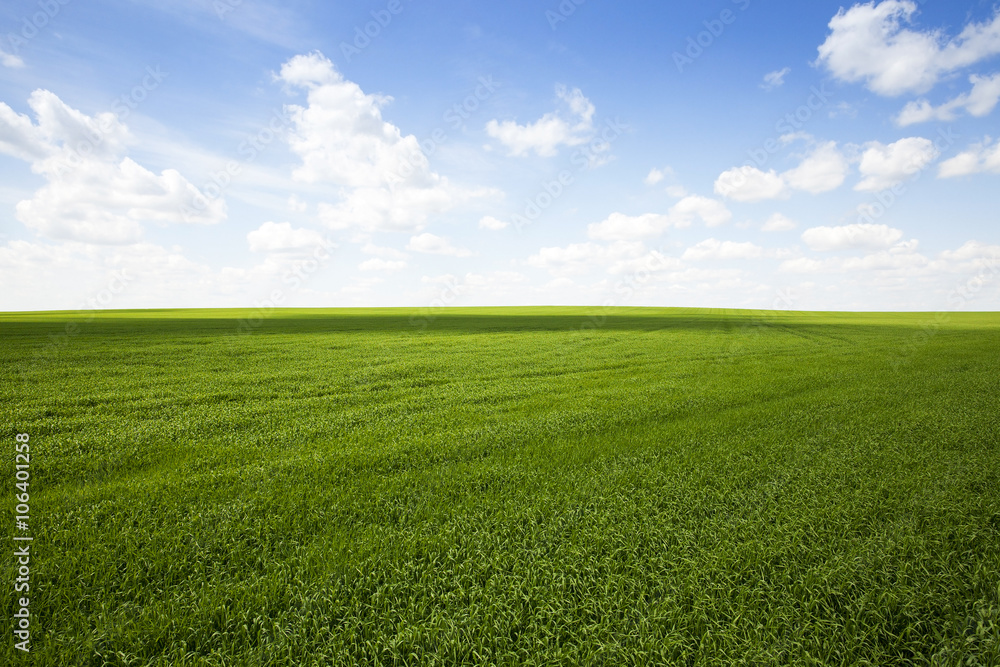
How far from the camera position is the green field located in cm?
401

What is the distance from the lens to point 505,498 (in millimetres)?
6609

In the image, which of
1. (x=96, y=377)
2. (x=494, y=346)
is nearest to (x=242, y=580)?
(x=96, y=377)

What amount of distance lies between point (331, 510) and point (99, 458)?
533 centimetres

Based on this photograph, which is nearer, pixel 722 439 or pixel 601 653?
pixel 601 653

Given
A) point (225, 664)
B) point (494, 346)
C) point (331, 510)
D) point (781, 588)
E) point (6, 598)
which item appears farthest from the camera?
point (494, 346)

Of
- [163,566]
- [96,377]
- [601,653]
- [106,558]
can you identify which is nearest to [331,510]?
[163,566]

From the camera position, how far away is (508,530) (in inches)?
223

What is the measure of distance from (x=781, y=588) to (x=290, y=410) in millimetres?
11161

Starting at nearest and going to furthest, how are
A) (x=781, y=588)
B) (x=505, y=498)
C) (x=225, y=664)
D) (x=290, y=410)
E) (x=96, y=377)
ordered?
(x=225, y=664) < (x=781, y=588) < (x=505, y=498) < (x=290, y=410) < (x=96, y=377)

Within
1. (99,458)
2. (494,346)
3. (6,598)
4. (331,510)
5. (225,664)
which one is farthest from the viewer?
(494,346)

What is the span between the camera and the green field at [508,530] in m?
4.01

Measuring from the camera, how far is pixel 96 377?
15.8m

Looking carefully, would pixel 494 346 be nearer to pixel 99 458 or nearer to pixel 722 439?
pixel 722 439

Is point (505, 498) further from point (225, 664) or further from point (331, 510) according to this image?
point (225, 664)
